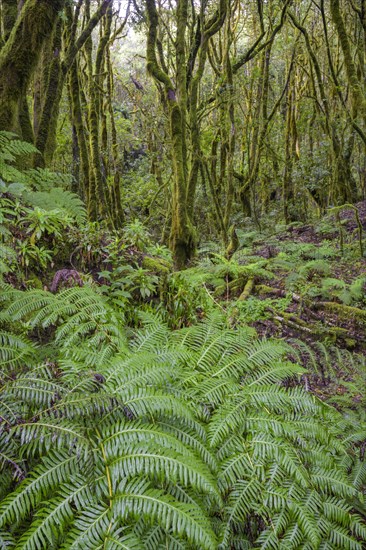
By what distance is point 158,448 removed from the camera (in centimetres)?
151

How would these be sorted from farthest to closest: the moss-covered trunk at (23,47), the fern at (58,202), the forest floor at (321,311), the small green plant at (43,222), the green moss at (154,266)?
the moss-covered trunk at (23,47)
the green moss at (154,266)
the forest floor at (321,311)
the fern at (58,202)
the small green plant at (43,222)

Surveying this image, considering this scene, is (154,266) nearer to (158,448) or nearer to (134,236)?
(134,236)

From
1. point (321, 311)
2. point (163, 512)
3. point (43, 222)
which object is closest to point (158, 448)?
point (163, 512)

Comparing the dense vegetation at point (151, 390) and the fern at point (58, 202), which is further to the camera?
the fern at point (58, 202)

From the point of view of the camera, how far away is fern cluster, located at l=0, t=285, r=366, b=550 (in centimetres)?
137

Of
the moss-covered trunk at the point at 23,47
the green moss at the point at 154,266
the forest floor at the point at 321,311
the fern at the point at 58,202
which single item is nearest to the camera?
the fern at the point at 58,202

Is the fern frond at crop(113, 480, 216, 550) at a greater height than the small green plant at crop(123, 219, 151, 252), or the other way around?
the small green plant at crop(123, 219, 151, 252)

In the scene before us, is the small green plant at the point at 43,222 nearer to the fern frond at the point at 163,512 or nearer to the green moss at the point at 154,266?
the green moss at the point at 154,266

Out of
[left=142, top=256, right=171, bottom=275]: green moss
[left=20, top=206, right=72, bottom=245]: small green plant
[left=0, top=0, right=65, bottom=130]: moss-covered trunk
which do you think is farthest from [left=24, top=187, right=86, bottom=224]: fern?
[left=0, top=0, right=65, bottom=130]: moss-covered trunk

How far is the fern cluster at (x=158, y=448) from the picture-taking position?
137 centimetres

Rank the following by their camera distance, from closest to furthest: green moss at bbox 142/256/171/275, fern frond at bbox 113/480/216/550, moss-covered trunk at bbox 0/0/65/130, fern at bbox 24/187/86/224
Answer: fern frond at bbox 113/480/216/550
fern at bbox 24/187/86/224
green moss at bbox 142/256/171/275
moss-covered trunk at bbox 0/0/65/130

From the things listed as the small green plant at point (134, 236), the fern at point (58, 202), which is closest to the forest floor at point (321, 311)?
the small green plant at point (134, 236)

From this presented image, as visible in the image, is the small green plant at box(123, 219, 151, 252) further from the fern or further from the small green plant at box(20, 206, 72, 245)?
the small green plant at box(20, 206, 72, 245)

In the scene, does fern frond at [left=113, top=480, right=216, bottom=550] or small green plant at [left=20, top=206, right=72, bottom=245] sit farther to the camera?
small green plant at [left=20, top=206, right=72, bottom=245]
